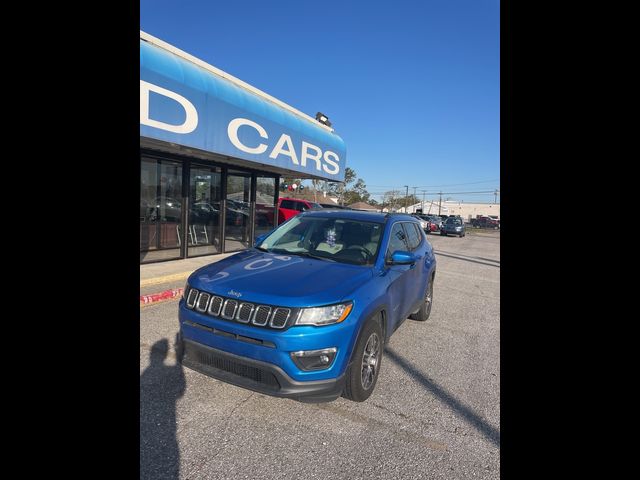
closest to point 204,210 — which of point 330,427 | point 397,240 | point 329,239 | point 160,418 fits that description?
point 329,239

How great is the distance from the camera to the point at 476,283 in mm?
9938

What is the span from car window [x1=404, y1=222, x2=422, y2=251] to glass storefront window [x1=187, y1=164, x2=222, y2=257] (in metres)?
7.06

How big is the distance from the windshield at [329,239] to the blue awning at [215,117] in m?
3.53

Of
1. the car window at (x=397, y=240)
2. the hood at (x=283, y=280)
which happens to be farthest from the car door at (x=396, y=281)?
the hood at (x=283, y=280)

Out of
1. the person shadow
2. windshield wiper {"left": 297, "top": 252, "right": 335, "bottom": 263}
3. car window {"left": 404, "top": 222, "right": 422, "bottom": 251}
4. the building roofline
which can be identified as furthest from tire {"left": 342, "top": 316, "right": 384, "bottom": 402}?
the building roofline

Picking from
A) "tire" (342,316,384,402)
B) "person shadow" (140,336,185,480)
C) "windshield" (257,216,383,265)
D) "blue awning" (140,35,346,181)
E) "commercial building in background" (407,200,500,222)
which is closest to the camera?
"person shadow" (140,336,185,480)

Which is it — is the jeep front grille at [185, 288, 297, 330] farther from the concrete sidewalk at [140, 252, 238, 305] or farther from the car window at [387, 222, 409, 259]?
the concrete sidewalk at [140, 252, 238, 305]

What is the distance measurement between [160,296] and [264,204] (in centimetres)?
804

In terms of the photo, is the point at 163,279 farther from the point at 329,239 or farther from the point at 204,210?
the point at 329,239

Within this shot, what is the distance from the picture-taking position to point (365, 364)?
10.7 ft

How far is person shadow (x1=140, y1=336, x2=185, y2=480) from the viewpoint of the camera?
2.38 metres
